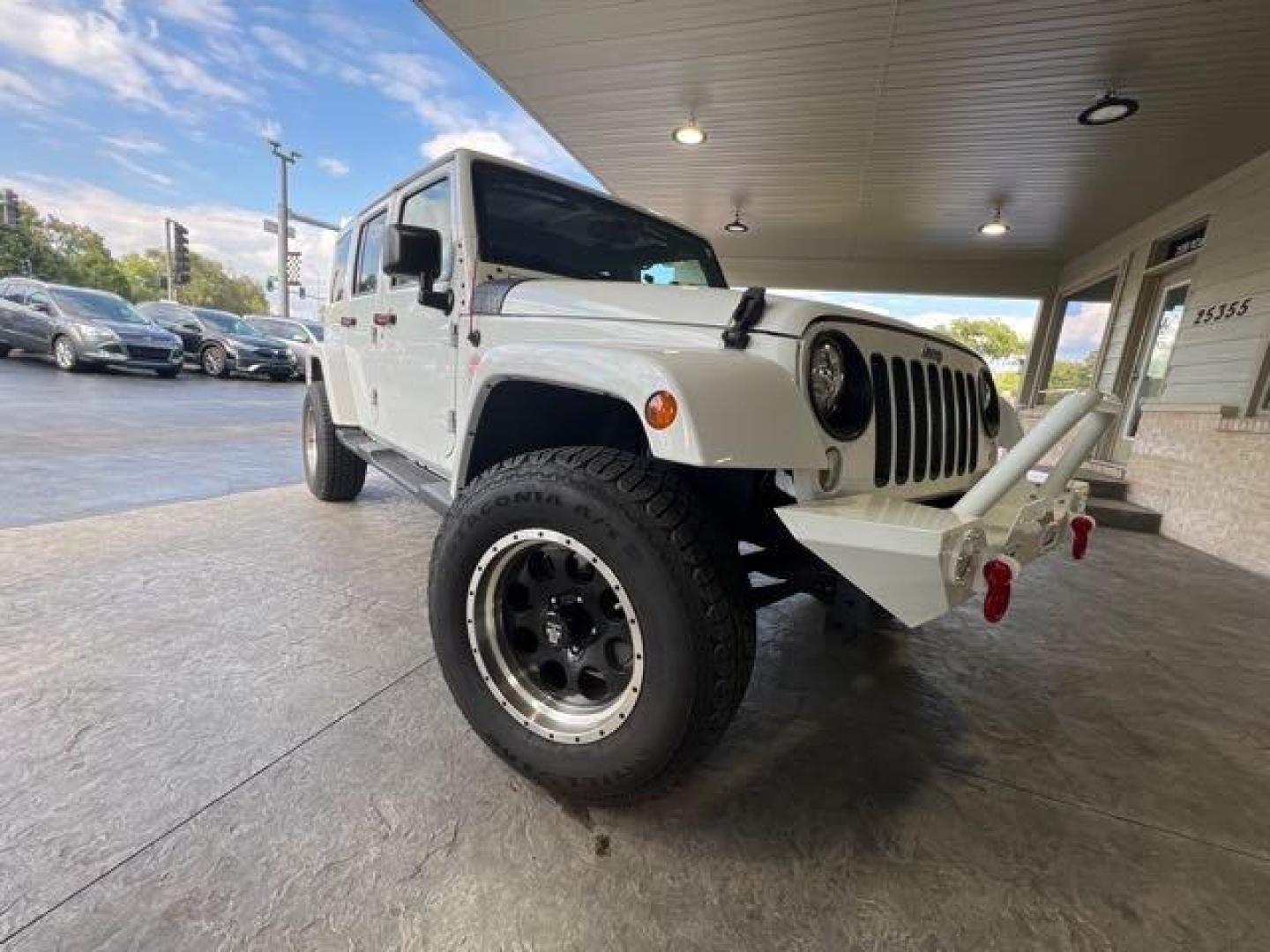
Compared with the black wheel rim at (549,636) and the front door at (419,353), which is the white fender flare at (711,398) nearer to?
the black wheel rim at (549,636)

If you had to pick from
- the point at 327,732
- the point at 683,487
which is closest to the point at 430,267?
the point at 683,487

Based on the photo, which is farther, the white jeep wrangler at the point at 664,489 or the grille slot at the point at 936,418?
the grille slot at the point at 936,418

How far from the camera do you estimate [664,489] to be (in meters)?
1.43

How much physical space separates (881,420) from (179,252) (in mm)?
29480

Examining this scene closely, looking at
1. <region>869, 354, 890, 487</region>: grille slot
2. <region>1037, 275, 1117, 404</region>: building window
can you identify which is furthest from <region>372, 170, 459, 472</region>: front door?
<region>1037, 275, 1117, 404</region>: building window

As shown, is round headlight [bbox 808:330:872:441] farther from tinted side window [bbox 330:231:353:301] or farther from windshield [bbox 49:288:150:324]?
windshield [bbox 49:288:150:324]

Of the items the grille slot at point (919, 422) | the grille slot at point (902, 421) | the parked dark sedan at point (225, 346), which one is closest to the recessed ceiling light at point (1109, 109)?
the grille slot at point (919, 422)

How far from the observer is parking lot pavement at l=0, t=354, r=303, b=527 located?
13.6 ft

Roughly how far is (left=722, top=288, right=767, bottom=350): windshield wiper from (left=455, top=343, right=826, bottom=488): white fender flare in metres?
0.04

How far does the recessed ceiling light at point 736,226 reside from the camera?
875cm

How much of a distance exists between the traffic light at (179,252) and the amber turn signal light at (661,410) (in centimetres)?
2917

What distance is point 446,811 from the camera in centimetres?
151

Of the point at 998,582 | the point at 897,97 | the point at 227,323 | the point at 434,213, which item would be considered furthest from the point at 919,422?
the point at 227,323

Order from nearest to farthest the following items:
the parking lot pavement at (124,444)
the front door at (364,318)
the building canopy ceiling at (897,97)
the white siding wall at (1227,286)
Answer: the front door at (364,318) → the building canopy ceiling at (897,97) → the parking lot pavement at (124,444) → the white siding wall at (1227,286)
